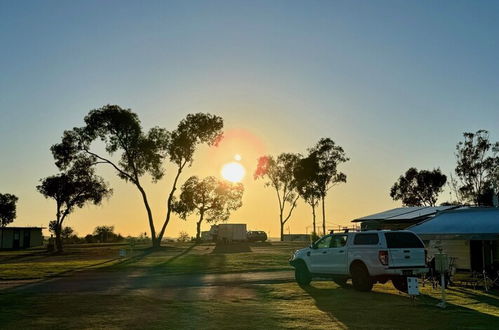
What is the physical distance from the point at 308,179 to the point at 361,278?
177 feet

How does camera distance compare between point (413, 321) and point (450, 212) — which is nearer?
point (413, 321)

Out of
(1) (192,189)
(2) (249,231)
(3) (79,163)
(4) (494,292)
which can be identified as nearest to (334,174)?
(2) (249,231)

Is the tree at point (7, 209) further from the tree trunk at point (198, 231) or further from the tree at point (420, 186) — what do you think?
the tree at point (420, 186)

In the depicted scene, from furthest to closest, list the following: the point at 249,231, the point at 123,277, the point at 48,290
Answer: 1. the point at 249,231
2. the point at 123,277
3. the point at 48,290

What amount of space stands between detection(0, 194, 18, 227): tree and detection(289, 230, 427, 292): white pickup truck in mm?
85438

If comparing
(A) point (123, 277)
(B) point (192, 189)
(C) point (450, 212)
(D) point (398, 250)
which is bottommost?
(A) point (123, 277)

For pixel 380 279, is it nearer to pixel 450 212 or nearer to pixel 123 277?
pixel 450 212

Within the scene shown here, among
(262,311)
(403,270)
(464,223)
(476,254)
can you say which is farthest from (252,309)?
(476,254)

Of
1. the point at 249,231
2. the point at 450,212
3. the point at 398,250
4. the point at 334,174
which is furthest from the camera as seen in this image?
the point at 249,231

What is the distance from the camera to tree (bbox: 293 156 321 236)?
7100 cm

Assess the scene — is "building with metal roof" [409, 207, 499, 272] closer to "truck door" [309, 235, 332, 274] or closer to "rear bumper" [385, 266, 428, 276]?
"rear bumper" [385, 266, 428, 276]

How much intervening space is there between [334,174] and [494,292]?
52609mm

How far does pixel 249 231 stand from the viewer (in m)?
76.1

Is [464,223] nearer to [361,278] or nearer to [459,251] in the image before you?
[459,251]
